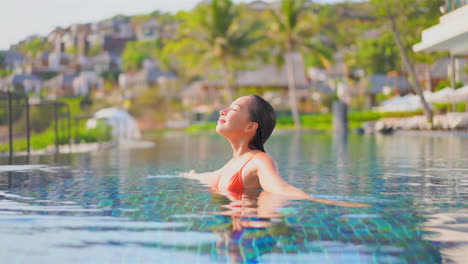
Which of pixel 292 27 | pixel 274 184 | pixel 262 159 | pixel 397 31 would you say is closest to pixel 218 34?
pixel 292 27

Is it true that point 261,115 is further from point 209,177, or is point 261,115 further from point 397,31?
point 397,31

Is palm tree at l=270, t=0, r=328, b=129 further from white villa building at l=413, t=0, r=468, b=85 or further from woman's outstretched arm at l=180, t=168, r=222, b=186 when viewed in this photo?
woman's outstretched arm at l=180, t=168, r=222, b=186

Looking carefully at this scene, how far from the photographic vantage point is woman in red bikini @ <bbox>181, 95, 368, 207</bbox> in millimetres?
5656

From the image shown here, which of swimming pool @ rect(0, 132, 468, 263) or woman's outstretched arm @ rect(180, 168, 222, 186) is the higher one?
woman's outstretched arm @ rect(180, 168, 222, 186)

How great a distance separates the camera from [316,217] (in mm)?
4875

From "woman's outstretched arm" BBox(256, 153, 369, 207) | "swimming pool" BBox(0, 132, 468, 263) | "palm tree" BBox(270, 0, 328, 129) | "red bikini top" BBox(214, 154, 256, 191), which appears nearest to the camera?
"swimming pool" BBox(0, 132, 468, 263)

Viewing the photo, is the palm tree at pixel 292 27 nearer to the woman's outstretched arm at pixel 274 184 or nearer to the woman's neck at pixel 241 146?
the woman's neck at pixel 241 146

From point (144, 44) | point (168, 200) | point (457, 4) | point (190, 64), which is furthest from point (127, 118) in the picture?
point (144, 44)

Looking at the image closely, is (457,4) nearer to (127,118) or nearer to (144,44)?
(127,118)

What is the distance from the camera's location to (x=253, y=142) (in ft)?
19.6

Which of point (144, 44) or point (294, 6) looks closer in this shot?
point (294, 6)

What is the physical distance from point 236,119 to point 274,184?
69cm

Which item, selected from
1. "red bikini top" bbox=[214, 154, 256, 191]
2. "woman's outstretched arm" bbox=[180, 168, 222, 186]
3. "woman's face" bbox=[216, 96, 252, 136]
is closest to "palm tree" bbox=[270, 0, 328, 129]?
"woman's outstretched arm" bbox=[180, 168, 222, 186]

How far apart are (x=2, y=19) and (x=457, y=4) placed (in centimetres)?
13858
